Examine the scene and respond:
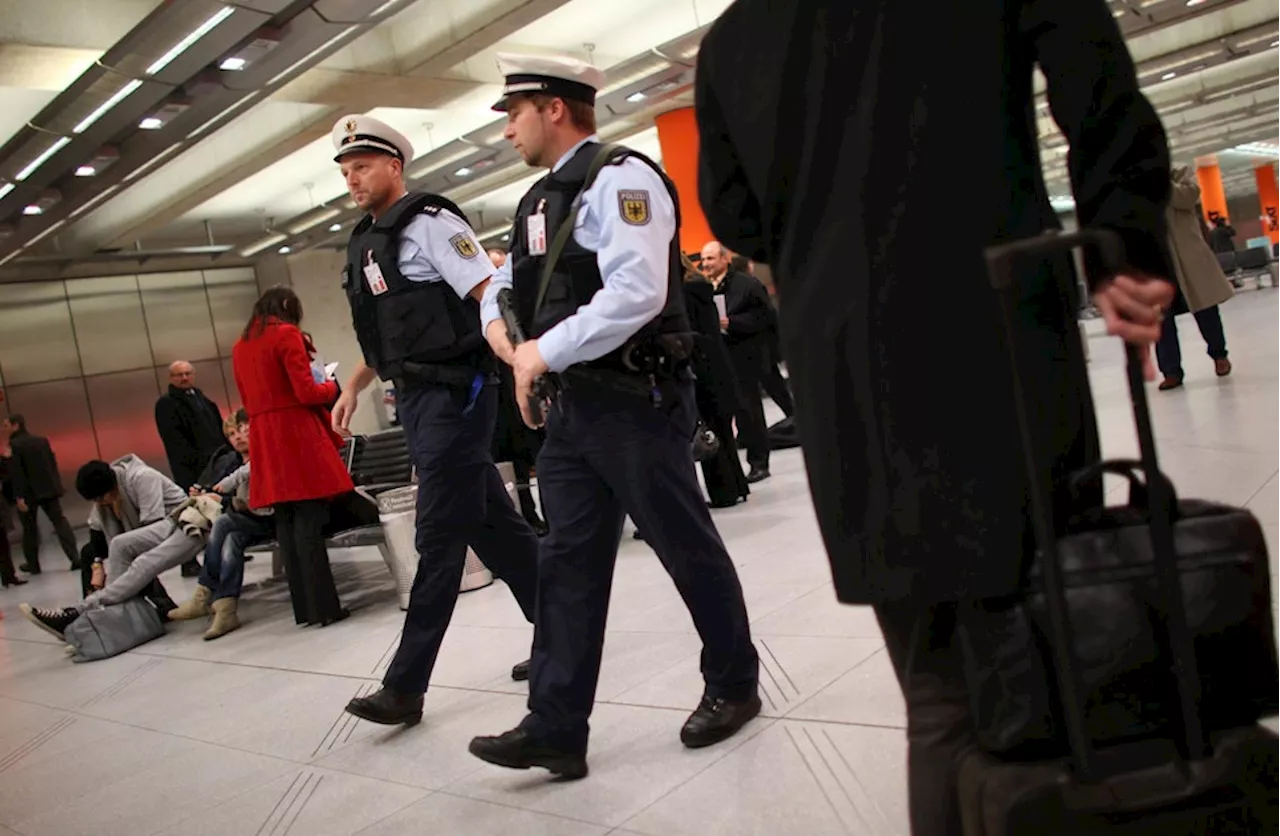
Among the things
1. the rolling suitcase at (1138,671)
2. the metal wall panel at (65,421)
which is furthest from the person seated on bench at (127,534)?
the metal wall panel at (65,421)

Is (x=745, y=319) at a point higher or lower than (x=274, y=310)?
lower

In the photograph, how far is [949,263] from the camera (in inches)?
48.1

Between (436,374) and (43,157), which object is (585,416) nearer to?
(436,374)

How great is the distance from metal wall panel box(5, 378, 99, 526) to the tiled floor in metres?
12.8

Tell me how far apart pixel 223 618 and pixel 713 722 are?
3770mm

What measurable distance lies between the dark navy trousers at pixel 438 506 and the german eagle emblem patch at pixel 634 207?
1.07 metres

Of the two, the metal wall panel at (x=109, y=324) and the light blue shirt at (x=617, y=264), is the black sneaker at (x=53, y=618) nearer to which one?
the light blue shirt at (x=617, y=264)

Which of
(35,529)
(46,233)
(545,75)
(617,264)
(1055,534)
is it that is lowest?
(35,529)

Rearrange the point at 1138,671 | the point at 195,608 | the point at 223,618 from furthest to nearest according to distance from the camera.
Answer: the point at 195,608 → the point at 223,618 → the point at 1138,671

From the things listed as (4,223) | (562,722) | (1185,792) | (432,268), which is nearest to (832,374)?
(1185,792)

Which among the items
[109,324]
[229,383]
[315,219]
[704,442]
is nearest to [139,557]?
[704,442]

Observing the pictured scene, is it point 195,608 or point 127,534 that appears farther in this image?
point 195,608

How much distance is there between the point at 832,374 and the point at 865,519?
0.18 metres

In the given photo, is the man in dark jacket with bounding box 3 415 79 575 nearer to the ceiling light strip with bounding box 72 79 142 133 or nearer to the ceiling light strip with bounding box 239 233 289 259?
the ceiling light strip with bounding box 72 79 142 133
